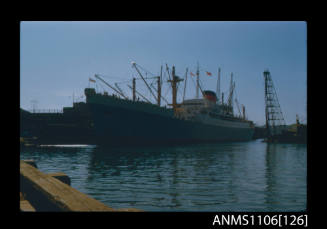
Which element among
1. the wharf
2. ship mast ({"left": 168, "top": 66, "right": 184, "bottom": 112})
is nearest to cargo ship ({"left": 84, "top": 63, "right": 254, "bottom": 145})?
ship mast ({"left": 168, "top": 66, "right": 184, "bottom": 112})

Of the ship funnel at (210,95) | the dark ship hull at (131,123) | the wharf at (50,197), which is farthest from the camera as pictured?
the ship funnel at (210,95)

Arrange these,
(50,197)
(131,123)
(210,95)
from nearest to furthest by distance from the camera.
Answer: (50,197)
(131,123)
(210,95)

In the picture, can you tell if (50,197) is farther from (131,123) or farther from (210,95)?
(210,95)

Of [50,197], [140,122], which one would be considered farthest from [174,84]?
[50,197]

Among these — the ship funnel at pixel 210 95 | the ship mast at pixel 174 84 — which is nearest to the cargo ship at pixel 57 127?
the ship mast at pixel 174 84

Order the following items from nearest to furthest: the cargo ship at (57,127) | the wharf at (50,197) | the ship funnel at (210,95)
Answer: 1. the wharf at (50,197)
2. the cargo ship at (57,127)
3. the ship funnel at (210,95)

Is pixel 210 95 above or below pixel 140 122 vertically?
above

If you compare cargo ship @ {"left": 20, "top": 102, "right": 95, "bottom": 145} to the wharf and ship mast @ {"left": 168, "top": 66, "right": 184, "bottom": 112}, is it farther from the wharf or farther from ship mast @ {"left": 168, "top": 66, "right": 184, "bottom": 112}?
the wharf

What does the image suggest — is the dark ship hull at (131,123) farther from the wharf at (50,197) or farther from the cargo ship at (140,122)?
the wharf at (50,197)

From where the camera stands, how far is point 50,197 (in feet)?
12.5

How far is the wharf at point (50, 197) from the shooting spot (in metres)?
3.30

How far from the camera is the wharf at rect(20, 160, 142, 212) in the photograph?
330cm
